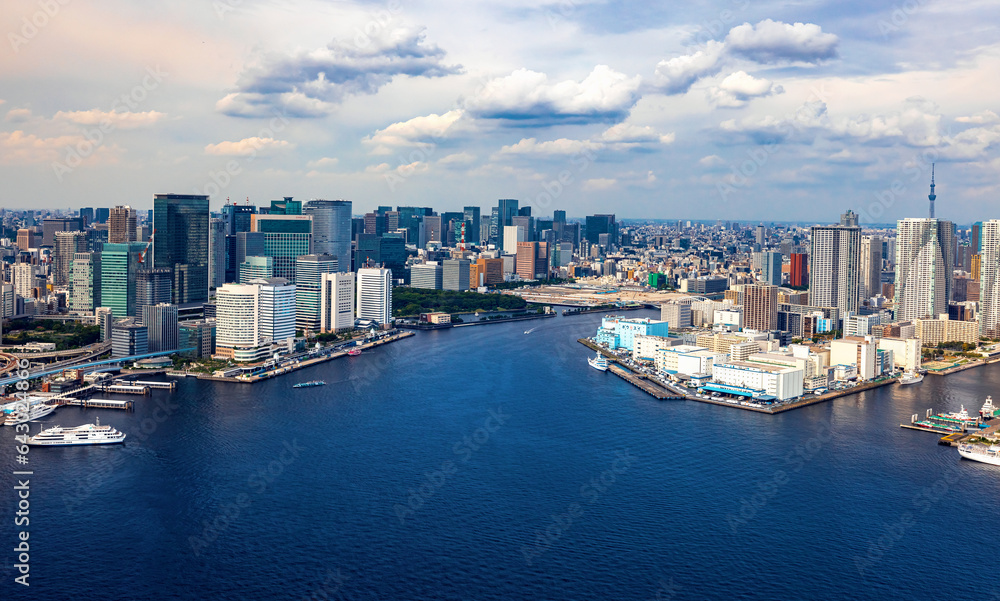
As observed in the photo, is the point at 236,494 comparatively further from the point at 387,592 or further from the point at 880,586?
the point at 880,586

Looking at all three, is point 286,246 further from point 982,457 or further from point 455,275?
point 982,457

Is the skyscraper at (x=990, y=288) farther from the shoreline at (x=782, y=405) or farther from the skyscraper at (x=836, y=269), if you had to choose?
the shoreline at (x=782, y=405)

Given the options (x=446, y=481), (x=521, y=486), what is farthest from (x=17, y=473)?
(x=521, y=486)

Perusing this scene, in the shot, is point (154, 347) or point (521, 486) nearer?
point (521, 486)

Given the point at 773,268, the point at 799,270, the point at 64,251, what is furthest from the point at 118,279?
the point at 799,270

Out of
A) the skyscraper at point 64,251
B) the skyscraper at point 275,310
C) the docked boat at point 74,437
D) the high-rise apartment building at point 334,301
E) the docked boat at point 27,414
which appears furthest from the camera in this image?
the skyscraper at point 64,251

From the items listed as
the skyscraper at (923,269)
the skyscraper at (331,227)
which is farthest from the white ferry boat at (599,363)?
the skyscraper at (331,227)

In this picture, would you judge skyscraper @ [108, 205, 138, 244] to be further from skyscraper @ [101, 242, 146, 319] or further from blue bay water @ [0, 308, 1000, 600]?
blue bay water @ [0, 308, 1000, 600]

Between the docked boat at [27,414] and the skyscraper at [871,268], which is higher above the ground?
the skyscraper at [871,268]
